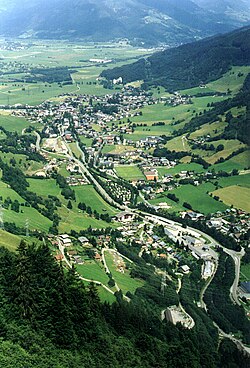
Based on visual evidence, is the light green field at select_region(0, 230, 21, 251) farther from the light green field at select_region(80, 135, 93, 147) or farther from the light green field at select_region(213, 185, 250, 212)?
the light green field at select_region(80, 135, 93, 147)

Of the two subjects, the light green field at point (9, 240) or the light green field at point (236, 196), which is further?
the light green field at point (236, 196)

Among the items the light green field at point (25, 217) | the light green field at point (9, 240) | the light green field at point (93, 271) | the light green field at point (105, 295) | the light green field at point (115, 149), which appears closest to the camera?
the light green field at point (105, 295)

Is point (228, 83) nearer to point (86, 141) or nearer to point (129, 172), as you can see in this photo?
point (86, 141)

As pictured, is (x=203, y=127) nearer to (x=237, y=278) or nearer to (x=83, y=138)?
(x=83, y=138)

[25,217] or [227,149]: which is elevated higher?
[25,217]

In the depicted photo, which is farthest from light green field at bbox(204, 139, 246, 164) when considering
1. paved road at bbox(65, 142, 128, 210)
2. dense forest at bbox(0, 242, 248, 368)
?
dense forest at bbox(0, 242, 248, 368)

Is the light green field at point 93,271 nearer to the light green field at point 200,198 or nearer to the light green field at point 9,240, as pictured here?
the light green field at point 9,240

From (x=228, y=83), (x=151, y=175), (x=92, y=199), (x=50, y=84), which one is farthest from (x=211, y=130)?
(x=50, y=84)

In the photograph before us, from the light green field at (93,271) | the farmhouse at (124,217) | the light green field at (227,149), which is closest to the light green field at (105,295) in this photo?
the light green field at (93,271)
